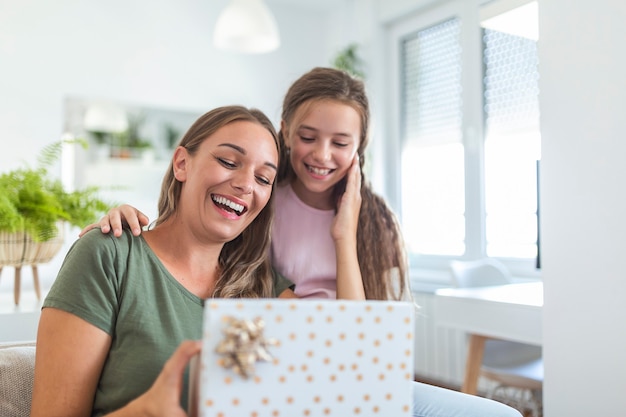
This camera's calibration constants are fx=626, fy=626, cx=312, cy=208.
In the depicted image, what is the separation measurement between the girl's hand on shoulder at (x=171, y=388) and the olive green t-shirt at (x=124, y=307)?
17 cm

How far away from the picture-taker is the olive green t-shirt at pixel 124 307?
1.05 meters

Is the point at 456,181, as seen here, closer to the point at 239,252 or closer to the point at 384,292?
the point at 384,292

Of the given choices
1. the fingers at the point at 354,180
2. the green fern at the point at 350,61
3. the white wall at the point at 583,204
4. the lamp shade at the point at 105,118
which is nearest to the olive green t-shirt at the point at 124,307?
the fingers at the point at 354,180

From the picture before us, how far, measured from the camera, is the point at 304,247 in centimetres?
170

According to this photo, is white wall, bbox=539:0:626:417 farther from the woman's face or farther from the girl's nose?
the woman's face

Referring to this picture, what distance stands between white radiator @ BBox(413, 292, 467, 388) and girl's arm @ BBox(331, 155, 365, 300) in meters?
2.05

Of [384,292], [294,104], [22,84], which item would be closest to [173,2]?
[22,84]

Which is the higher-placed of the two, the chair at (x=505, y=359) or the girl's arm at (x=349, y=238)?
the girl's arm at (x=349, y=238)

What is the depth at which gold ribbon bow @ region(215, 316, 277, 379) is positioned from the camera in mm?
735

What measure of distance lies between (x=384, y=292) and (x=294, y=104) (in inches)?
22.0

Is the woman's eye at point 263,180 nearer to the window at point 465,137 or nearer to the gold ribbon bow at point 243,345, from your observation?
the gold ribbon bow at point 243,345

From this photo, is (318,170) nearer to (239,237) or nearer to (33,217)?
(239,237)

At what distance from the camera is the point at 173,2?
→ 4.30 meters

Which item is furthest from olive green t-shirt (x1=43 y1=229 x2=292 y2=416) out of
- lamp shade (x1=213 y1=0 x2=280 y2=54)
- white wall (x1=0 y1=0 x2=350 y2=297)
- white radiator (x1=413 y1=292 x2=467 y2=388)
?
white wall (x1=0 y1=0 x2=350 y2=297)
